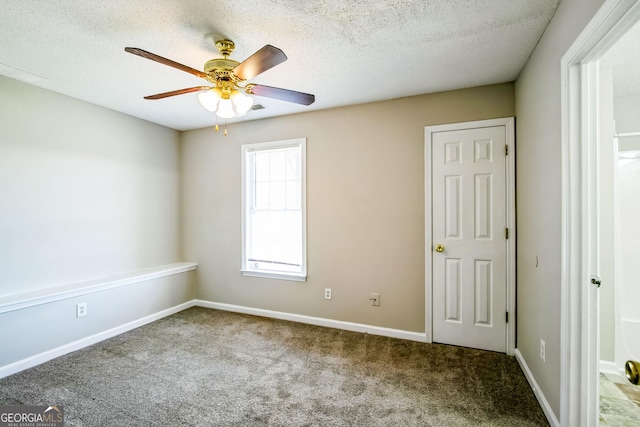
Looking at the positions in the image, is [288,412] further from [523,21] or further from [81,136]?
[81,136]

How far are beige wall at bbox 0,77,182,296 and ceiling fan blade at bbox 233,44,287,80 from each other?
2.33m

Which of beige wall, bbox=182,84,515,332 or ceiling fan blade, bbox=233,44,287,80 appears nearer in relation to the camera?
ceiling fan blade, bbox=233,44,287,80

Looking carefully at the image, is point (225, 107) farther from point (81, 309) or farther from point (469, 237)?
point (81, 309)

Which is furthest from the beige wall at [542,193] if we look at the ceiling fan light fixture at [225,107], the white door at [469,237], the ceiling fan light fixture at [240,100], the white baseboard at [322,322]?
the ceiling fan light fixture at [225,107]

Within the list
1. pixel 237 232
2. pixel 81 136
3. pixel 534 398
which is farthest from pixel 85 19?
pixel 534 398

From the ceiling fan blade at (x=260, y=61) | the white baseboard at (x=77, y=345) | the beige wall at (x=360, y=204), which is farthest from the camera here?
the beige wall at (x=360, y=204)

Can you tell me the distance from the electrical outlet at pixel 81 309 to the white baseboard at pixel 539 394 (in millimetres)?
3891

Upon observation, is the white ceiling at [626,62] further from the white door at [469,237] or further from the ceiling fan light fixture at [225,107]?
the ceiling fan light fixture at [225,107]

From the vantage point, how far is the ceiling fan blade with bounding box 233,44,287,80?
1492 mm

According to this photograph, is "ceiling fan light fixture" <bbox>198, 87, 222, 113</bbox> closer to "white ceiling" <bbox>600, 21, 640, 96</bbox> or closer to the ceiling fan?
the ceiling fan

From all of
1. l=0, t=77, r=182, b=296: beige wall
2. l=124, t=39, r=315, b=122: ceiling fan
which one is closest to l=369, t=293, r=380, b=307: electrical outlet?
l=124, t=39, r=315, b=122: ceiling fan

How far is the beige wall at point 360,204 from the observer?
2916mm

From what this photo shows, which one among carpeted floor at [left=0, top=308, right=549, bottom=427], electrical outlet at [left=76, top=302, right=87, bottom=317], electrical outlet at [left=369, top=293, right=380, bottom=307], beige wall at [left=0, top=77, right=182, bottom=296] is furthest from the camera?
electrical outlet at [left=369, top=293, right=380, bottom=307]

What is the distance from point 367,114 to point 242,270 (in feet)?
8.11
